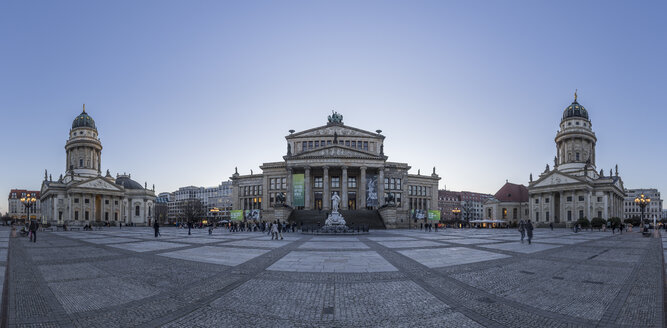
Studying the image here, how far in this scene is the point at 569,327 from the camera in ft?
19.8

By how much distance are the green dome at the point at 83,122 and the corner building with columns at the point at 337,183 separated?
4683 centimetres

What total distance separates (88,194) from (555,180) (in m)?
108

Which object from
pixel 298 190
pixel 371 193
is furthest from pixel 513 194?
pixel 298 190

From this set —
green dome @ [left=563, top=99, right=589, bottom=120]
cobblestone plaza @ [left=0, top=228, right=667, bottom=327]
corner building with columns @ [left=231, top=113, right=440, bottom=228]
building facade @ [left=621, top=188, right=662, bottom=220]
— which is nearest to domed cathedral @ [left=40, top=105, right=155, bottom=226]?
corner building with columns @ [left=231, top=113, right=440, bottom=228]

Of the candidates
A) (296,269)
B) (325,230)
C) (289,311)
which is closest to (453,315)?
(289,311)

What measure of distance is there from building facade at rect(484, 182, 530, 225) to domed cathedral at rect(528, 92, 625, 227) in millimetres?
14723

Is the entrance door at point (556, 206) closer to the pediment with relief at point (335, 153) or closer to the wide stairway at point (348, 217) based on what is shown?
the pediment with relief at point (335, 153)

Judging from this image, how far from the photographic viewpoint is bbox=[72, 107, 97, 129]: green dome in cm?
9092

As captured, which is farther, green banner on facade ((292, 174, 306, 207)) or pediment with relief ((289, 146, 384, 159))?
pediment with relief ((289, 146, 384, 159))

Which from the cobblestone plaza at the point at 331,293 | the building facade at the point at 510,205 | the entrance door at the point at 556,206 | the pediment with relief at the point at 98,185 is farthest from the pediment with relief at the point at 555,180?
the pediment with relief at the point at 98,185

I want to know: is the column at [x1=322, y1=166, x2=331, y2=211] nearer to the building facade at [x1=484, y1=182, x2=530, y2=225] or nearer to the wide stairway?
the wide stairway

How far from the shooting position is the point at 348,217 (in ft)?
176

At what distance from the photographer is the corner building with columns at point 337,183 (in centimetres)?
5666

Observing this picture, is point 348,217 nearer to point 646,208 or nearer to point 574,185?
point 574,185
